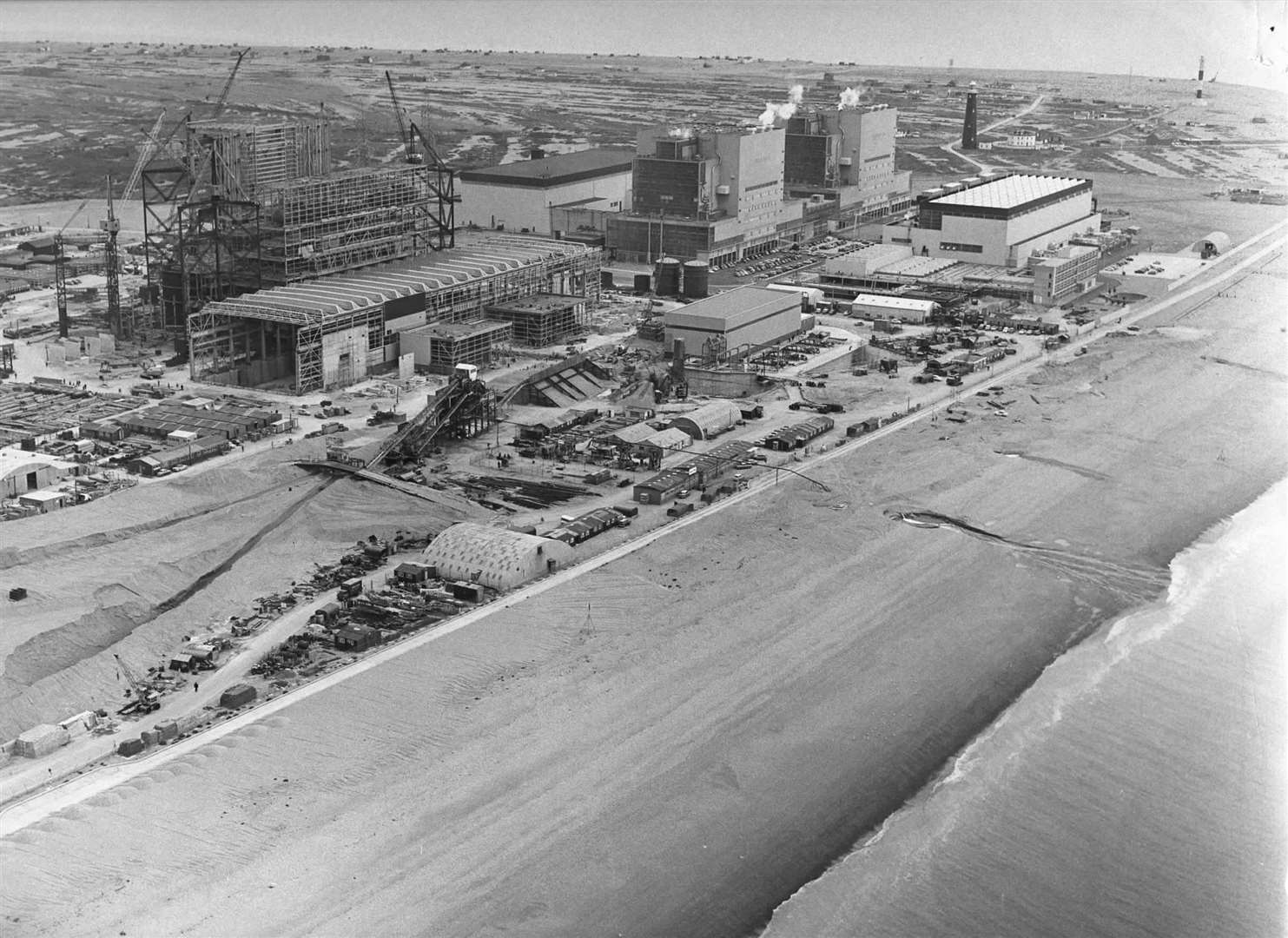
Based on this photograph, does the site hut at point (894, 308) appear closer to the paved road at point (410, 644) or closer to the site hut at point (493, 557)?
the paved road at point (410, 644)

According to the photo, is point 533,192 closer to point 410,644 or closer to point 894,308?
point 894,308

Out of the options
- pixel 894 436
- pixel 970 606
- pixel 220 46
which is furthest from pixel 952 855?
pixel 220 46

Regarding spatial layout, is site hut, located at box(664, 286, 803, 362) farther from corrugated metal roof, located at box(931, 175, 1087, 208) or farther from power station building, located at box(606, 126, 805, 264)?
corrugated metal roof, located at box(931, 175, 1087, 208)

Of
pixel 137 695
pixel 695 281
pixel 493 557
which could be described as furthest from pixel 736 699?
pixel 695 281

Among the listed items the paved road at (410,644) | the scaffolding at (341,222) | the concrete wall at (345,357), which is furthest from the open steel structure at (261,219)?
the paved road at (410,644)

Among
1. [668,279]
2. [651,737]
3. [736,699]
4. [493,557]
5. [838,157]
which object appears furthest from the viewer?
[838,157]
